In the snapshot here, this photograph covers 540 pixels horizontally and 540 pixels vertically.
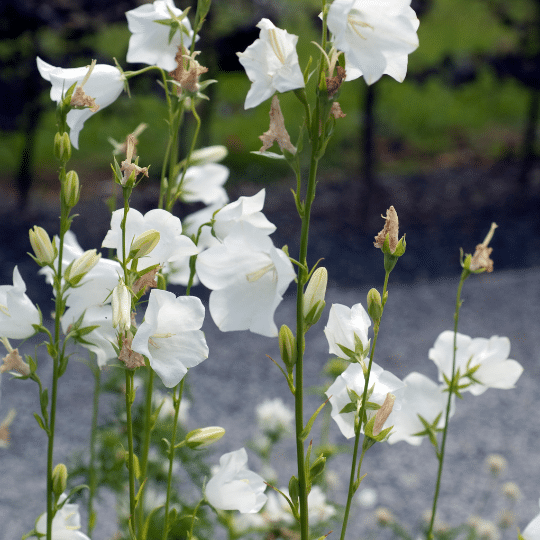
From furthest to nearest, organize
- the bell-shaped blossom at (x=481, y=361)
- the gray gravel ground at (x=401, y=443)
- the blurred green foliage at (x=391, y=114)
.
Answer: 1. the blurred green foliage at (x=391, y=114)
2. the gray gravel ground at (x=401, y=443)
3. the bell-shaped blossom at (x=481, y=361)

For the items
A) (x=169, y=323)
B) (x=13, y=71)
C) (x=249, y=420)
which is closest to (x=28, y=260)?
(x=13, y=71)

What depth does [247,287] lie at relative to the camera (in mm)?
724

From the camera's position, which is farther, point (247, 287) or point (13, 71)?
point (13, 71)

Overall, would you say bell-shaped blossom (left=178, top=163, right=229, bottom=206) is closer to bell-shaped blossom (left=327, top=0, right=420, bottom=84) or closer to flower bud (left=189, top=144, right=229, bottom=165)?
flower bud (left=189, top=144, right=229, bottom=165)

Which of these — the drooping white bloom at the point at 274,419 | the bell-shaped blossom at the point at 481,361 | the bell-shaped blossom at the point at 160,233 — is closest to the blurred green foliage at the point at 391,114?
the drooping white bloom at the point at 274,419

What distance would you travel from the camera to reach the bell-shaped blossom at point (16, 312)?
792mm

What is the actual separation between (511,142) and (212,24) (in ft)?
14.0

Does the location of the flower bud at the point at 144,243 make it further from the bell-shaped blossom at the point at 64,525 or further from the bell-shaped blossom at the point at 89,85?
the bell-shaped blossom at the point at 64,525

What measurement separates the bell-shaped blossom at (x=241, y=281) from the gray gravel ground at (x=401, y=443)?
2.05 m

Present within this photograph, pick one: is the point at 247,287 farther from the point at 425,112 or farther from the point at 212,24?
the point at 425,112

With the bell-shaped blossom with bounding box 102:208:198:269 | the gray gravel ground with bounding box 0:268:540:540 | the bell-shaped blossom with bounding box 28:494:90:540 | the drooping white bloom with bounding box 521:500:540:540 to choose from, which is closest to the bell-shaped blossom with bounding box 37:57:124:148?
the bell-shaped blossom with bounding box 102:208:198:269

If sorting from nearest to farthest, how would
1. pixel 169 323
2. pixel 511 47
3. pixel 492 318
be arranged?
pixel 169 323 → pixel 492 318 → pixel 511 47

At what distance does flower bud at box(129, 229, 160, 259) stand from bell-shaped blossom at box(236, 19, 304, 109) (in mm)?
171

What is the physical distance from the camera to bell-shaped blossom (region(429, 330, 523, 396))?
0.99 meters
